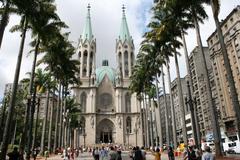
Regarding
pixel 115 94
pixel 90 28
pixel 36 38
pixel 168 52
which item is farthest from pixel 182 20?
pixel 90 28

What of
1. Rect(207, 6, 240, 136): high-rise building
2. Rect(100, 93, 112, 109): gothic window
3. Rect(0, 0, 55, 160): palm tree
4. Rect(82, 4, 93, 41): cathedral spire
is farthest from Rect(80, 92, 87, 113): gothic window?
Rect(0, 0, 55, 160): palm tree

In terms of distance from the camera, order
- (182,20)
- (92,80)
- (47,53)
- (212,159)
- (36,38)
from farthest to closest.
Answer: (92,80), (47,53), (36,38), (182,20), (212,159)

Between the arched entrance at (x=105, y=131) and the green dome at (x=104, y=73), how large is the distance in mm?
15178

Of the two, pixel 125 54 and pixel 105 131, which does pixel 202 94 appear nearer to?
pixel 125 54

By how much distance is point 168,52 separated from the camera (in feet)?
114

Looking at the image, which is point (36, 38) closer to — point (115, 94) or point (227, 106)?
point (227, 106)

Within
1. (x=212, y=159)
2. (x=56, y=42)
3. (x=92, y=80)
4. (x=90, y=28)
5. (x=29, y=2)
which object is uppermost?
(x=90, y=28)

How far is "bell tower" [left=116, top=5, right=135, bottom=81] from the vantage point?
89.5 meters

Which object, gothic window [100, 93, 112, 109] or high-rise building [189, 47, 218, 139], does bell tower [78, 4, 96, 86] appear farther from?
high-rise building [189, 47, 218, 139]

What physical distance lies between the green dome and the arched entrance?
15178mm

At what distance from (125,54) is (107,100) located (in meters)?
18.7

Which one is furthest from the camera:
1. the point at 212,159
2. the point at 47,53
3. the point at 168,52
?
the point at 47,53

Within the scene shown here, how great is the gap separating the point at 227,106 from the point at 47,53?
136ft

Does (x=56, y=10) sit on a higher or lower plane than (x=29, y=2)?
higher
